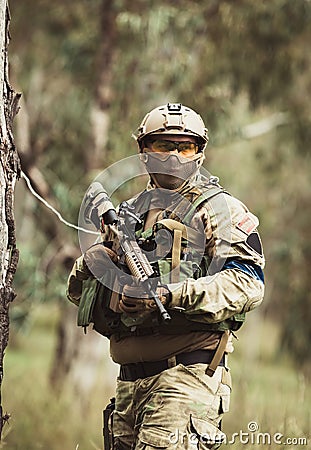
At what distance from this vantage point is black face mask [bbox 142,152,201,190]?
14.6 ft

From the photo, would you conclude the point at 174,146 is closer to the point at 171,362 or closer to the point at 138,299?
the point at 138,299

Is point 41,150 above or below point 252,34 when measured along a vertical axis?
below

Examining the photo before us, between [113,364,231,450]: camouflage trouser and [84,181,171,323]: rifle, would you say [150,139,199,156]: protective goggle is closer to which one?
[84,181,171,323]: rifle

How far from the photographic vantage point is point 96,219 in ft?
15.0

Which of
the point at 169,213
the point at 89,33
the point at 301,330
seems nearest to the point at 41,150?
the point at 89,33

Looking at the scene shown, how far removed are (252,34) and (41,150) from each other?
118 inches

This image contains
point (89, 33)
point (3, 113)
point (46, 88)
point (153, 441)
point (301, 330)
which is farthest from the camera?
point (301, 330)

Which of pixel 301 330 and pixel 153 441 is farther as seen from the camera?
pixel 301 330

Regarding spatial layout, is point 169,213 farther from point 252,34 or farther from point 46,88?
point 46,88

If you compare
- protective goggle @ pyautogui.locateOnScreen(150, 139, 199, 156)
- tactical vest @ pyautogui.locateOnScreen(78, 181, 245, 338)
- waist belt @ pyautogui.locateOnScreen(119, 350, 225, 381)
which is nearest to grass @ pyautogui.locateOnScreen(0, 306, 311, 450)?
waist belt @ pyautogui.locateOnScreen(119, 350, 225, 381)

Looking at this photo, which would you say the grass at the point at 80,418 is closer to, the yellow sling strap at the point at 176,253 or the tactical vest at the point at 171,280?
the tactical vest at the point at 171,280

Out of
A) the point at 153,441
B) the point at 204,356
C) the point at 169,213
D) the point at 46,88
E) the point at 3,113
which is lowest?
the point at 153,441

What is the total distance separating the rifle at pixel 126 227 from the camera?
4.01m

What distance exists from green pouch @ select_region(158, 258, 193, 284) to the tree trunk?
0.81 m
